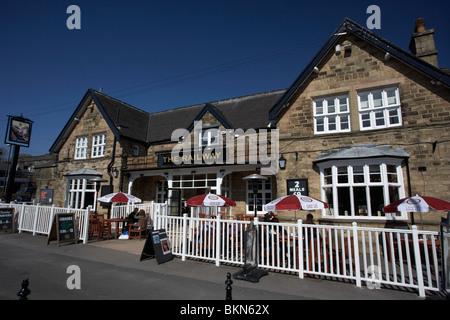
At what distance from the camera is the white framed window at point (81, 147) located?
18.9 m

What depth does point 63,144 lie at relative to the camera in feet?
65.8

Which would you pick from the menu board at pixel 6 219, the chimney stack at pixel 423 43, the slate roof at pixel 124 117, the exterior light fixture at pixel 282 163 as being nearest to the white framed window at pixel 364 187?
the exterior light fixture at pixel 282 163

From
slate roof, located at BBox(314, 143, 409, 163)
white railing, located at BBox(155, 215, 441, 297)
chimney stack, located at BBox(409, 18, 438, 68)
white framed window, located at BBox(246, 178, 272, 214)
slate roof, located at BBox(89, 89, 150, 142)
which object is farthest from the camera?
slate roof, located at BBox(89, 89, 150, 142)

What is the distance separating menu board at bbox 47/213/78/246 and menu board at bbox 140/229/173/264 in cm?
404

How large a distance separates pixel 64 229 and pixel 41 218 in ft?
9.16

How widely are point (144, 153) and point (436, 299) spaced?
58.3 feet

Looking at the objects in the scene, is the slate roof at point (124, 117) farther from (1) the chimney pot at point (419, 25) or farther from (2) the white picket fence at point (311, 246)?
(1) the chimney pot at point (419, 25)

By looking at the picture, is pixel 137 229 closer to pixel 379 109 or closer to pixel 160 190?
pixel 160 190

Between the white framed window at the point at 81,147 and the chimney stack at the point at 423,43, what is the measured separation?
70.0 feet

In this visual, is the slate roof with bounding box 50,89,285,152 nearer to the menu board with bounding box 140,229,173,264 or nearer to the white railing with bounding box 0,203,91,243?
the white railing with bounding box 0,203,91,243

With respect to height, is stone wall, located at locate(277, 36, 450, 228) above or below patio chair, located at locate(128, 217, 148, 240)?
above

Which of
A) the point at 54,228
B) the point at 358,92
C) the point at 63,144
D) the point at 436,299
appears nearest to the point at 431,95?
the point at 358,92

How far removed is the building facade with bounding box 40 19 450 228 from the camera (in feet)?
30.7

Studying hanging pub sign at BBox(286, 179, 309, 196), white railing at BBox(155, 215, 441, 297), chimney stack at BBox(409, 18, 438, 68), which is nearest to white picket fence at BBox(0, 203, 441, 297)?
white railing at BBox(155, 215, 441, 297)
